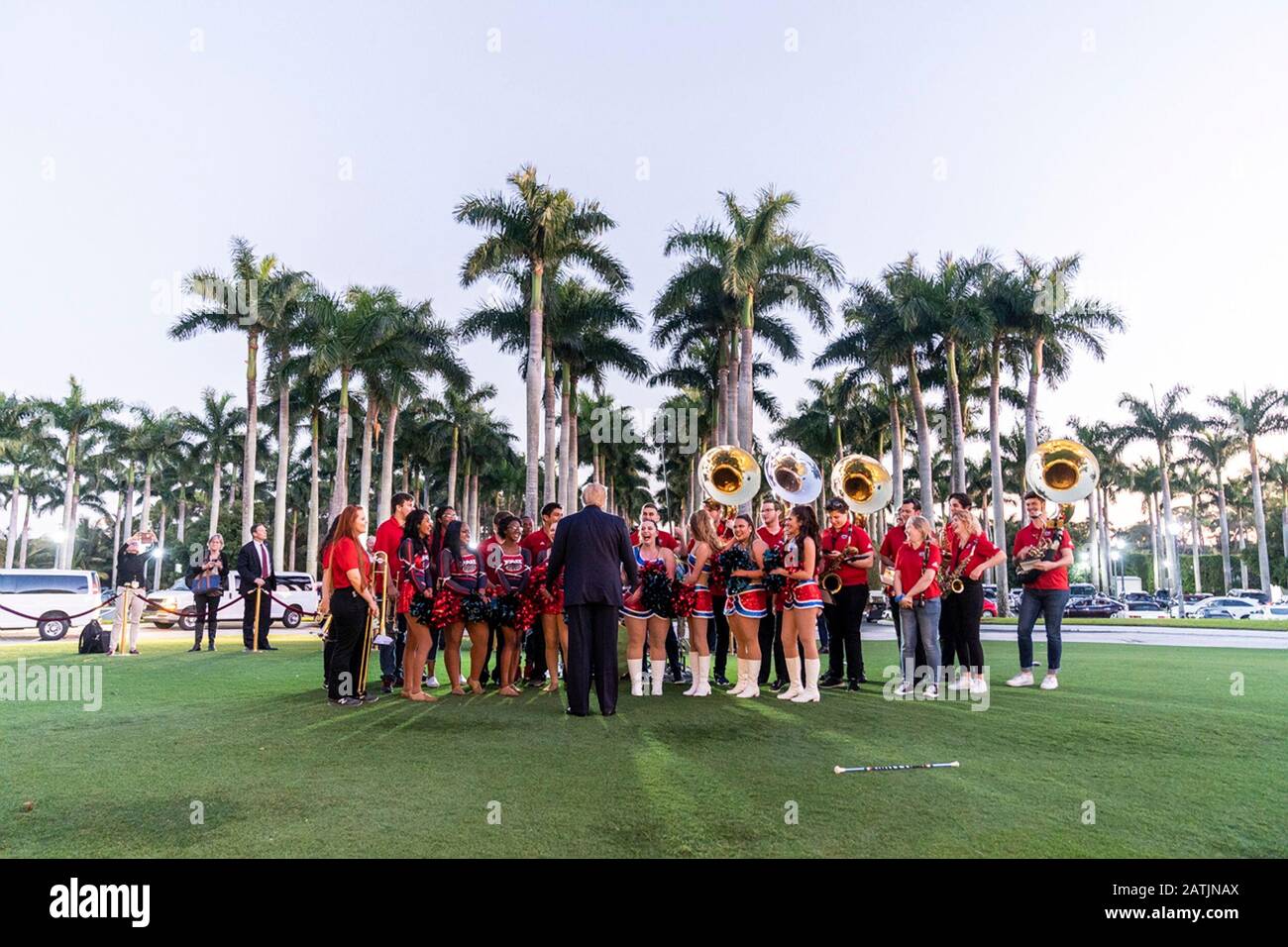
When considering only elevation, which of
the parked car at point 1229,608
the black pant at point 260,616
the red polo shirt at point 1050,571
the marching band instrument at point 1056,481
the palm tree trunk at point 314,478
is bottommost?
Answer: the parked car at point 1229,608

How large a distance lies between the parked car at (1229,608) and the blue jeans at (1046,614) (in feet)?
134

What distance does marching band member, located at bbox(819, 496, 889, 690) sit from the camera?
914 centimetres

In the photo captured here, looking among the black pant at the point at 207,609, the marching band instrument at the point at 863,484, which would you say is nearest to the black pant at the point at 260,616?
the black pant at the point at 207,609

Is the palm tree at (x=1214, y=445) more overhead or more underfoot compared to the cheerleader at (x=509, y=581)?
more overhead

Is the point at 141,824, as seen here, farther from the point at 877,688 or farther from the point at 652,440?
the point at 652,440

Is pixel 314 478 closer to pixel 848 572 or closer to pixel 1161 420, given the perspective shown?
pixel 848 572

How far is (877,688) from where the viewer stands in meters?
9.33

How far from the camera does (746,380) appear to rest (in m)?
28.0

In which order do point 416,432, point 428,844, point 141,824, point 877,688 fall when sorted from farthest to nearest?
point 416,432
point 877,688
point 141,824
point 428,844

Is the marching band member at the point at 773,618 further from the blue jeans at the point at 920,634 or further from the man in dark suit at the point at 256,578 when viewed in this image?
the man in dark suit at the point at 256,578

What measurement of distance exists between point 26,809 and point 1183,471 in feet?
259

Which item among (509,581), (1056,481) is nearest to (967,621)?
(1056,481)

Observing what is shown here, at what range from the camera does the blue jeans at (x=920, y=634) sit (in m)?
8.73
